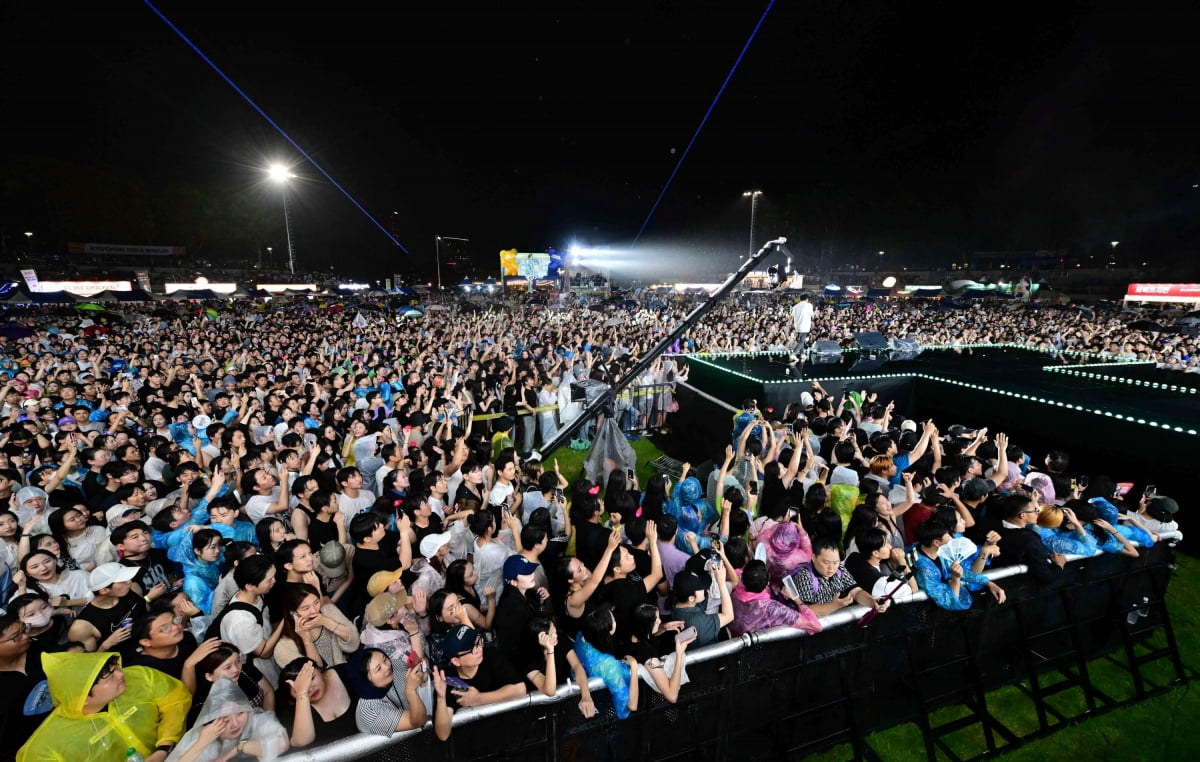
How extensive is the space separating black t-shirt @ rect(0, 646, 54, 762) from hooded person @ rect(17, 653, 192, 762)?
0.41m

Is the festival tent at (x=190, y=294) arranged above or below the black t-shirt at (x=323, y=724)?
above

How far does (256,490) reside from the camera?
4871 mm

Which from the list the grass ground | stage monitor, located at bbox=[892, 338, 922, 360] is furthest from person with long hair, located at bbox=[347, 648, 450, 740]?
stage monitor, located at bbox=[892, 338, 922, 360]

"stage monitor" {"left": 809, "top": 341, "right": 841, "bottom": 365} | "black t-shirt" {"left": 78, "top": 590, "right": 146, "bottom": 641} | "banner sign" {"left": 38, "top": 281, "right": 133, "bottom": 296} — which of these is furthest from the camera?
"banner sign" {"left": 38, "top": 281, "right": 133, "bottom": 296}

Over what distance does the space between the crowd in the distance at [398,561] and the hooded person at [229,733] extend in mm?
13

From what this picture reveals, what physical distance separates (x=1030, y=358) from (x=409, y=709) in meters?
17.1

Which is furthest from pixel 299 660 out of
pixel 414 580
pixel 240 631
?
pixel 414 580

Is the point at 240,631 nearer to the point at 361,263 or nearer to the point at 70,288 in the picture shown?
the point at 70,288

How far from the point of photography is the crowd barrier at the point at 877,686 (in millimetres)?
2750

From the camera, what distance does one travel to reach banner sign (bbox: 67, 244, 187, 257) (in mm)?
42094

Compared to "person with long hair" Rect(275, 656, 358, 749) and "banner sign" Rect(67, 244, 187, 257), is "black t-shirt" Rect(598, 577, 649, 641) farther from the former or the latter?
"banner sign" Rect(67, 244, 187, 257)

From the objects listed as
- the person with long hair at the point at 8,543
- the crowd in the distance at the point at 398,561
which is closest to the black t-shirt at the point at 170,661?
the crowd in the distance at the point at 398,561

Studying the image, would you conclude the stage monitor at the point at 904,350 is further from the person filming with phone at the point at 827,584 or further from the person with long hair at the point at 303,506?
→ the person with long hair at the point at 303,506

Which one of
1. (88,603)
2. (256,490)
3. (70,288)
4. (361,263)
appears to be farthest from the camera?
(361,263)
